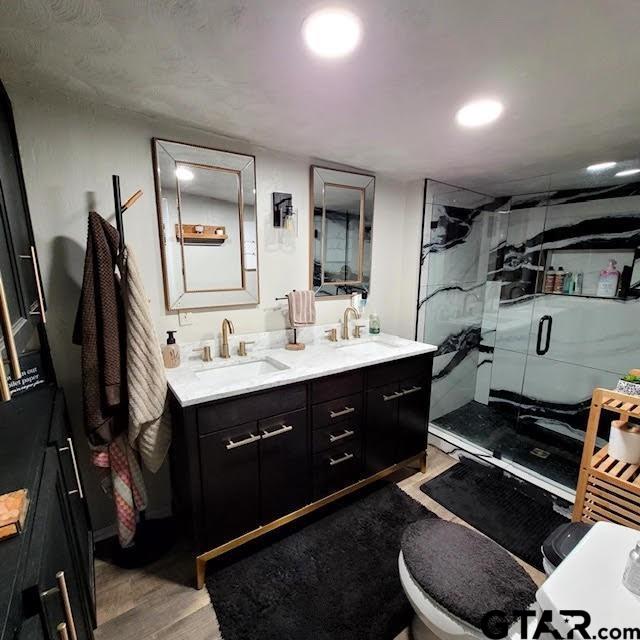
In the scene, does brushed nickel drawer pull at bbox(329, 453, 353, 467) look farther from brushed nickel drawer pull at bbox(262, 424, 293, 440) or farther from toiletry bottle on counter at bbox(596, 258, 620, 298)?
toiletry bottle on counter at bbox(596, 258, 620, 298)

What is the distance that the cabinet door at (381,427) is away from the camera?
1859mm

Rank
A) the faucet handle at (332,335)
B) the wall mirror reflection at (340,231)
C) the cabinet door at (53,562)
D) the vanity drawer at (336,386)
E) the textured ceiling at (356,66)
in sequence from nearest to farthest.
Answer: the cabinet door at (53,562) < the textured ceiling at (356,66) < the vanity drawer at (336,386) < the wall mirror reflection at (340,231) < the faucet handle at (332,335)

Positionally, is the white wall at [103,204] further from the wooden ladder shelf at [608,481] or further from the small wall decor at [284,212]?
the wooden ladder shelf at [608,481]

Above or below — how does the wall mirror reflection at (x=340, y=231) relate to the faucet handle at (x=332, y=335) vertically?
above

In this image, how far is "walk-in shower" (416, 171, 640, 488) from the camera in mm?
2459

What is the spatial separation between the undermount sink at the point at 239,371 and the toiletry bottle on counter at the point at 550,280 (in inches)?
99.2

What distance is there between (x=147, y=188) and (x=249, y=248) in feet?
1.90

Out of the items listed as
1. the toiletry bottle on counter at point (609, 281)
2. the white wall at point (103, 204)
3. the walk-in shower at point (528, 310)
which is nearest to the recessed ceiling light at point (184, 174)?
the white wall at point (103, 204)

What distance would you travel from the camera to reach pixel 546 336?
282 cm

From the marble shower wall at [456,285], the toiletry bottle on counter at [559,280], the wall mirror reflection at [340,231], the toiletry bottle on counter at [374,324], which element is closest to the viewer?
the wall mirror reflection at [340,231]

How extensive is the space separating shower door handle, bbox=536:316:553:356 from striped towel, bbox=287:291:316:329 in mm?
2165

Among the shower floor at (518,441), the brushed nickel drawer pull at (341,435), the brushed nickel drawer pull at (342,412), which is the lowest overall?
the shower floor at (518,441)

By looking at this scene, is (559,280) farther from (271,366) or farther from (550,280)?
(271,366)

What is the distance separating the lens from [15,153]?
1246mm
